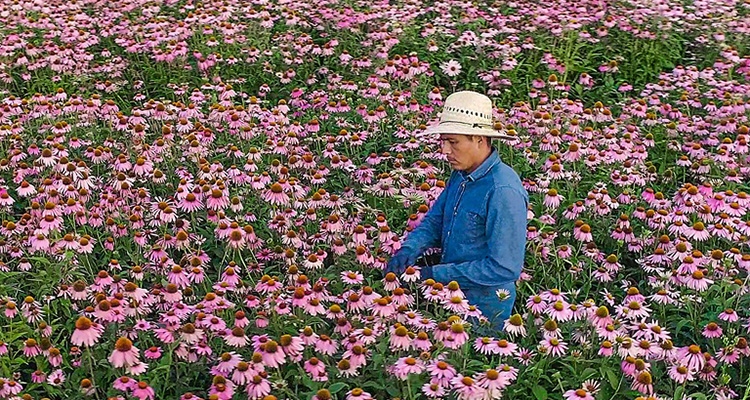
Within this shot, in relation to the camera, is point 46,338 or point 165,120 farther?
point 165,120

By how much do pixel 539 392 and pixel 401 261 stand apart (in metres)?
1.00

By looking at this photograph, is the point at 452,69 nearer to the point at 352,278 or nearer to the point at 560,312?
the point at 352,278

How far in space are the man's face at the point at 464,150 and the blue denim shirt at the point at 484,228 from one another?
0.14 feet

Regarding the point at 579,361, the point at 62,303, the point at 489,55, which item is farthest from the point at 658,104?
the point at 62,303

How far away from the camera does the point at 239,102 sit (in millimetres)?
6430

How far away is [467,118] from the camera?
3586 millimetres

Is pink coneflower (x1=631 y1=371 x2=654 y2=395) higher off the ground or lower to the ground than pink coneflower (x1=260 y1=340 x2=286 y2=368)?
lower

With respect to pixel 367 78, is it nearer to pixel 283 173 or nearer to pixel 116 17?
pixel 283 173

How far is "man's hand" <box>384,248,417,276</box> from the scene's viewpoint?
3822 mm

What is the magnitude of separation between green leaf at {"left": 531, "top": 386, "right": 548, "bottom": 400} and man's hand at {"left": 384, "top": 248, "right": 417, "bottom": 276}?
3.07 ft

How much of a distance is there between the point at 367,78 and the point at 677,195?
262 cm

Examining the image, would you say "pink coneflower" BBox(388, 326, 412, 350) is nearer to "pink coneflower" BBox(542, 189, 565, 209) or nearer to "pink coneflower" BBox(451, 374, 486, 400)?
"pink coneflower" BBox(451, 374, 486, 400)

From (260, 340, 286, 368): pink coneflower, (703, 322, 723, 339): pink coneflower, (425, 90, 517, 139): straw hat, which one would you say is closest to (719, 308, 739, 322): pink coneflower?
(703, 322, 723, 339): pink coneflower

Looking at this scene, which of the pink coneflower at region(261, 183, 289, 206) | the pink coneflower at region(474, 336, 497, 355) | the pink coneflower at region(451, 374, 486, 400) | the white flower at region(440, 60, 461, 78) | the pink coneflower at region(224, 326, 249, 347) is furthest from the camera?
the white flower at region(440, 60, 461, 78)
